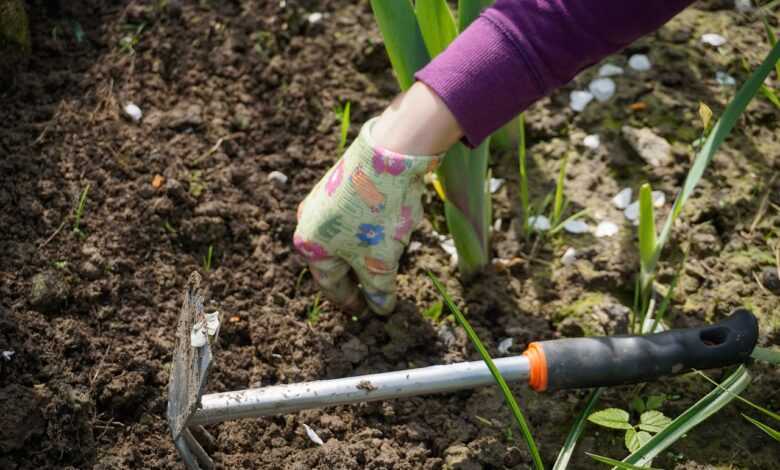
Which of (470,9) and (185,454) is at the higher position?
(470,9)

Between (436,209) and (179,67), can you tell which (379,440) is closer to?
(436,209)

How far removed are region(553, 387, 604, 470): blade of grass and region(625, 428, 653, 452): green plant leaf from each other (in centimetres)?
8

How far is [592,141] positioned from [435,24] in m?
0.60

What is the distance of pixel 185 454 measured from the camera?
4.17 feet

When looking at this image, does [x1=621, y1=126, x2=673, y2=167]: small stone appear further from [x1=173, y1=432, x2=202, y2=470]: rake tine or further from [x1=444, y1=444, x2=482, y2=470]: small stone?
[x1=173, y1=432, x2=202, y2=470]: rake tine

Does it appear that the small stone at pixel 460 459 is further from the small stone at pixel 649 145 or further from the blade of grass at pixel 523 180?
the small stone at pixel 649 145

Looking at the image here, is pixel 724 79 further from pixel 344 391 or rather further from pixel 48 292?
pixel 48 292

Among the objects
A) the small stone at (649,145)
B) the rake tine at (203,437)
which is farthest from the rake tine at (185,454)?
the small stone at (649,145)

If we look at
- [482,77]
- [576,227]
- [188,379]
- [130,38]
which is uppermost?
[482,77]

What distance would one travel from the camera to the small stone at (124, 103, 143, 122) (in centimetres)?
181

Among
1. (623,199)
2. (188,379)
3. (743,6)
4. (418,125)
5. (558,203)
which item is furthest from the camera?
(743,6)

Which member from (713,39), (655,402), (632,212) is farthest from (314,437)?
(713,39)

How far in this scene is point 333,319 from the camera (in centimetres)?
161

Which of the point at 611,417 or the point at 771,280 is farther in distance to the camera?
the point at 771,280
